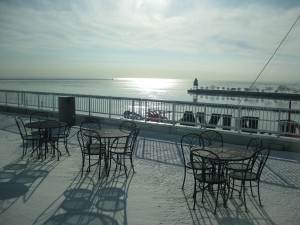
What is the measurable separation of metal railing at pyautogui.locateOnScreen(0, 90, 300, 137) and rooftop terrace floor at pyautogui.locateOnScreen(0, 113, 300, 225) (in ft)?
7.20

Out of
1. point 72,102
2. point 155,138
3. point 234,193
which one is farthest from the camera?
point 72,102

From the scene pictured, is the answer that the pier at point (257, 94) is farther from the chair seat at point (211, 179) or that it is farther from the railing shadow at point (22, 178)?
the chair seat at point (211, 179)

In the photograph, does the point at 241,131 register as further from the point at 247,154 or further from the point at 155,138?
the point at 247,154

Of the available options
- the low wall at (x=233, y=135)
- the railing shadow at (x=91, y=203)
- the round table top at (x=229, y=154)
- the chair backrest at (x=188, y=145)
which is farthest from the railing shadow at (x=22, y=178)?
the low wall at (x=233, y=135)

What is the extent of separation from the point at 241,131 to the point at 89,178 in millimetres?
5857

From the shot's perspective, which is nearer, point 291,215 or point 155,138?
point 291,215

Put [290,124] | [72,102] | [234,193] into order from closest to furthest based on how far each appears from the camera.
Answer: [234,193] → [290,124] → [72,102]

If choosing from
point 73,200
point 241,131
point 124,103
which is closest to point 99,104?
point 124,103

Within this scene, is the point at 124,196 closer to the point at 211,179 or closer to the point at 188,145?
the point at 211,179

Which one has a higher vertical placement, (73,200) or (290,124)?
(290,124)

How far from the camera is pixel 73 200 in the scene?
14.1ft

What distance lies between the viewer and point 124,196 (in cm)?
452

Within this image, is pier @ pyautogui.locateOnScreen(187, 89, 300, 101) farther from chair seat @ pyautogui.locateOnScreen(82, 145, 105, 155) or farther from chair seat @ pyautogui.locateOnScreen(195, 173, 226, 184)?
chair seat @ pyautogui.locateOnScreen(195, 173, 226, 184)

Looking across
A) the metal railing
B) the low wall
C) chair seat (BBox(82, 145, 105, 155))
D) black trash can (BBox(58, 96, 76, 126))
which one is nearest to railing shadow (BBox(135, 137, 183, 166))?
the low wall
